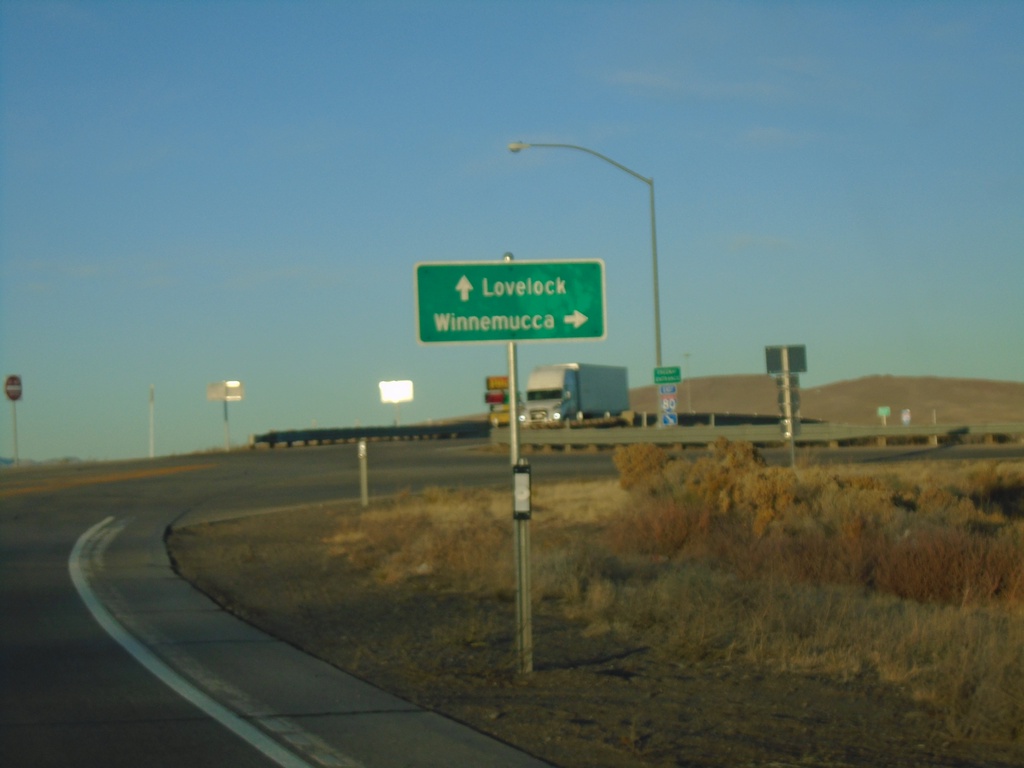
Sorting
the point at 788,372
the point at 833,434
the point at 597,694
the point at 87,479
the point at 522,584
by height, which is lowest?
the point at 597,694

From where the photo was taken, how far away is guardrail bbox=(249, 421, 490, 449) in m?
55.8

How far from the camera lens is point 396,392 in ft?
184

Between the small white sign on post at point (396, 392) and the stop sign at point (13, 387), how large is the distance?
16065mm

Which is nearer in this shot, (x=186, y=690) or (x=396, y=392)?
(x=186, y=690)

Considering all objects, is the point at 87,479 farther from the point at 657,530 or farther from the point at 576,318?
the point at 576,318

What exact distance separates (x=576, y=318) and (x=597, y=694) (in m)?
2.94

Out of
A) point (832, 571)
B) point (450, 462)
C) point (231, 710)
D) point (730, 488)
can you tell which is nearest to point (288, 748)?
point (231, 710)

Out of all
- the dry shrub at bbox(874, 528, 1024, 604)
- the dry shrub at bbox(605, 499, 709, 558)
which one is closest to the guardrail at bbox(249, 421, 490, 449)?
the dry shrub at bbox(605, 499, 709, 558)

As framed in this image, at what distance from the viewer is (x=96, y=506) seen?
88.1 feet

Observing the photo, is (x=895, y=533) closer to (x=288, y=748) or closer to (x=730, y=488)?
(x=730, y=488)

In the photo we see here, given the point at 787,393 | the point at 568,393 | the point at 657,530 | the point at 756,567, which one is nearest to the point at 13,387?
the point at 568,393

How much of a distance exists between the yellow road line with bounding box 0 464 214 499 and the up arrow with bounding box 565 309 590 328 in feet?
80.8

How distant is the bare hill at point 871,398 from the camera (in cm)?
10265

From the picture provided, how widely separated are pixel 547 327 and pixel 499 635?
317cm
